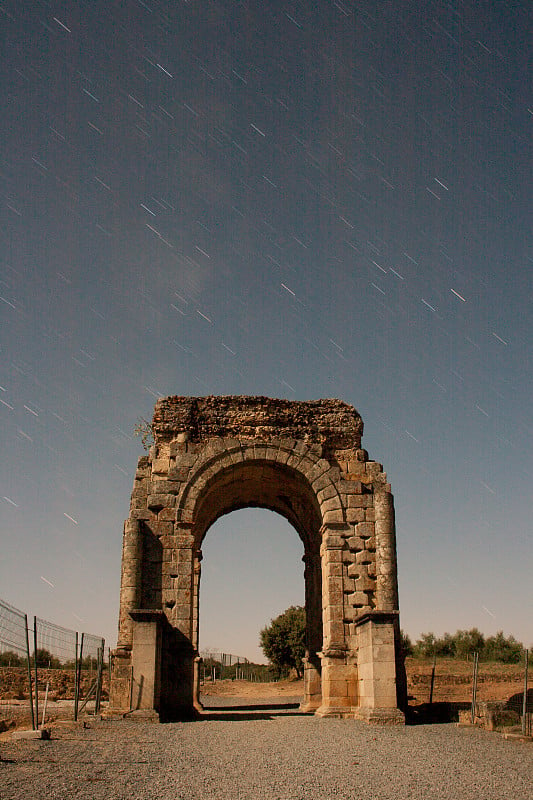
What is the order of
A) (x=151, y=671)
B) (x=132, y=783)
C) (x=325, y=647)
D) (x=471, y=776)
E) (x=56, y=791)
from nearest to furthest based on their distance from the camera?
(x=56, y=791), (x=132, y=783), (x=471, y=776), (x=151, y=671), (x=325, y=647)

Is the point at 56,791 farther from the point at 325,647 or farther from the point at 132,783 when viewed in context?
the point at 325,647

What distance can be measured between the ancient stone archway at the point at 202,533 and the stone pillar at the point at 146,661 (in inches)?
0.7

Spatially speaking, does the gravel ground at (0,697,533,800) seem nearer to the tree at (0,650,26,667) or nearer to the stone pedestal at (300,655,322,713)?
the tree at (0,650,26,667)

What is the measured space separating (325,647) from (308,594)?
4151mm

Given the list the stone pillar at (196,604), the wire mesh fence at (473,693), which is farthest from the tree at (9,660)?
the wire mesh fence at (473,693)

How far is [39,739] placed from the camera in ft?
28.9

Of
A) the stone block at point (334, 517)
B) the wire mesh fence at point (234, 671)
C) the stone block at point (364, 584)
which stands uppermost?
the stone block at point (334, 517)

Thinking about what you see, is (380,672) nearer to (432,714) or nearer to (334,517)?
(432,714)

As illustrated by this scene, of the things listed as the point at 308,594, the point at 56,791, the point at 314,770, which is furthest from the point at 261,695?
the point at 56,791

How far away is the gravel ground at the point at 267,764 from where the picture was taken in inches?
233

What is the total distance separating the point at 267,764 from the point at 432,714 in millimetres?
7015

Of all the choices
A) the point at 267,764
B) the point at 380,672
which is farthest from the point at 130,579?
the point at 267,764

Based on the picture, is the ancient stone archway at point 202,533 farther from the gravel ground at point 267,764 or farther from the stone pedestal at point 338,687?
the gravel ground at point 267,764

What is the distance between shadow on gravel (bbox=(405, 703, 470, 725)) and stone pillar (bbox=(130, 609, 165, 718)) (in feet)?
14.8
